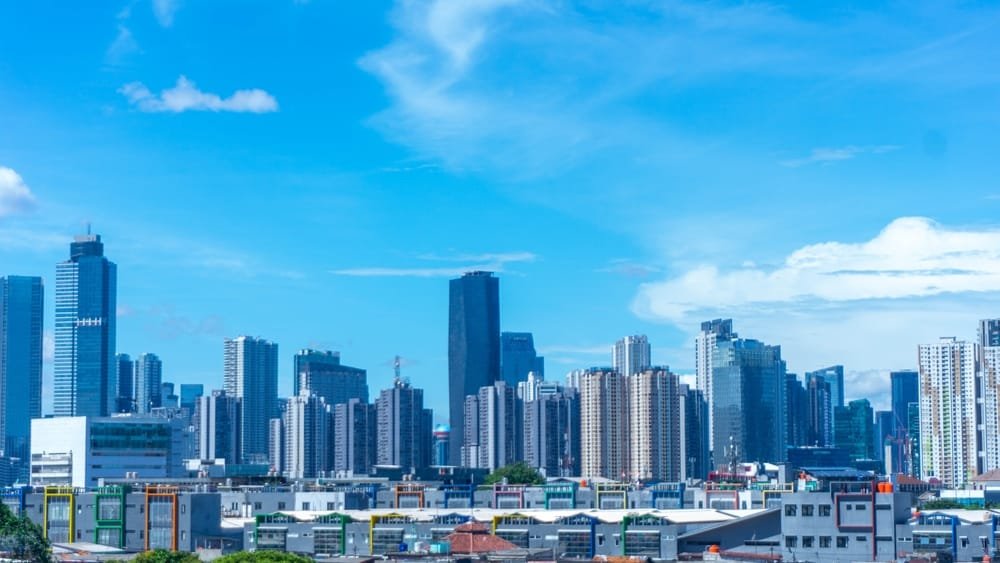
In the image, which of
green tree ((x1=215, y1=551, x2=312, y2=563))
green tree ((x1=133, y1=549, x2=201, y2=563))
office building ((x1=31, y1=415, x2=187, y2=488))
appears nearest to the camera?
green tree ((x1=215, y1=551, x2=312, y2=563))

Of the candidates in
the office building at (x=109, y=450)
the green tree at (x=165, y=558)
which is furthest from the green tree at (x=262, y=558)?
the office building at (x=109, y=450)

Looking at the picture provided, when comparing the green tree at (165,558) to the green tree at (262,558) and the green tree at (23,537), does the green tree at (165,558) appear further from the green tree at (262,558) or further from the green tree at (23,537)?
the green tree at (23,537)

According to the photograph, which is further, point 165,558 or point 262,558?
point 165,558

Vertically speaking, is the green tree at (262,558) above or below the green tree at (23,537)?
below

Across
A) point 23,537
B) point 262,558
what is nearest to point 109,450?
point 262,558

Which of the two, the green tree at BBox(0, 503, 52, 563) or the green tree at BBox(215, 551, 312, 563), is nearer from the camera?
the green tree at BBox(0, 503, 52, 563)

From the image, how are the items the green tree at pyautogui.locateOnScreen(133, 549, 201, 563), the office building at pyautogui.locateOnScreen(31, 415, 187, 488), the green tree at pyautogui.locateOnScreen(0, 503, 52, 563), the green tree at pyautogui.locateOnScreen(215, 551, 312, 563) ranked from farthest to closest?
1. the office building at pyautogui.locateOnScreen(31, 415, 187, 488)
2. the green tree at pyautogui.locateOnScreen(133, 549, 201, 563)
3. the green tree at pyautogui.locateOnScreen(215, 551, 312, 563)
4. the green tree at pyautogui.locateOnScreen(0, 503, 52, 563)

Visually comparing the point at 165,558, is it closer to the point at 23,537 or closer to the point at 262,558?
the point at 262,558

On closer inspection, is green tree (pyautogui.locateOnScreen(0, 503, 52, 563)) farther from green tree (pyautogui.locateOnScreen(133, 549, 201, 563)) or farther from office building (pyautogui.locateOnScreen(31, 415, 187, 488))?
office building (pyautogui.locateOnScreen(31, 415, 187, 488))

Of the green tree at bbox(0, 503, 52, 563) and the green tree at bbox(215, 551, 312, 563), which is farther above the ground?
the green tree at bbox(0, 503, 52, 563)

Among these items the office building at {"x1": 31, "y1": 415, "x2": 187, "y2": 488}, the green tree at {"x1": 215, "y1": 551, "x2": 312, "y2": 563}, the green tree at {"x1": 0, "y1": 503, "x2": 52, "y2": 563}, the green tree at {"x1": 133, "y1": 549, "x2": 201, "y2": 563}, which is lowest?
the green tree at {"x1": 133, "y1": 549, "x2": 201, "y2": 563}

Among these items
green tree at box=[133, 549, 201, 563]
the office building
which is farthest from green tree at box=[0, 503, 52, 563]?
the office building

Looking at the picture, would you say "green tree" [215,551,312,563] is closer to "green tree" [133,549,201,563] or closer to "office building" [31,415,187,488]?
"green tree" [133,549,201,563]

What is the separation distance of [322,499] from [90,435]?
66632 millimetres
